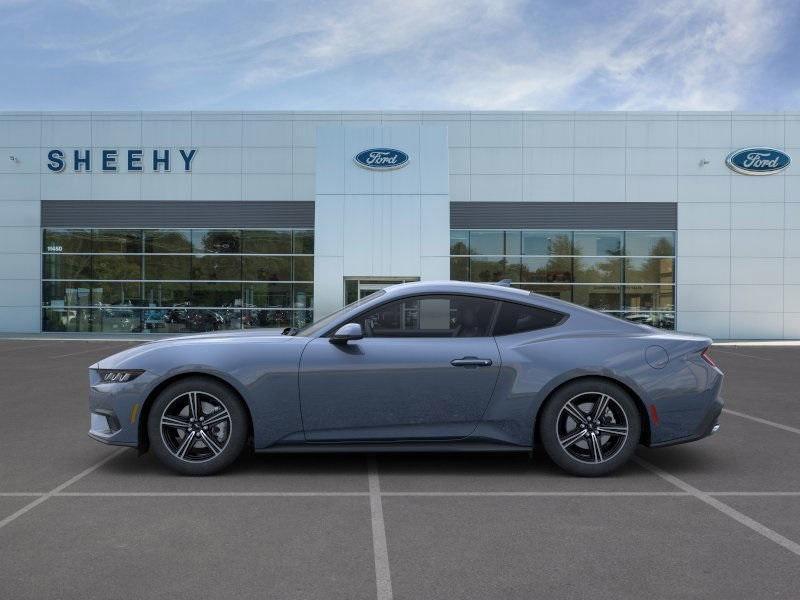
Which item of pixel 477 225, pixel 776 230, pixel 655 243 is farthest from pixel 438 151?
pixel 776 230

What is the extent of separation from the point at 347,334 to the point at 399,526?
56.6 inches

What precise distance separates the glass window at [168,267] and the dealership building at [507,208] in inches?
2.2

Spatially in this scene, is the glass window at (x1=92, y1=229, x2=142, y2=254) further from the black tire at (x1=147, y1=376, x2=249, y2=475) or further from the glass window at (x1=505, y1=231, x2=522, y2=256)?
the black tire at (x1=147, y1=376, x2=249, y2=475)

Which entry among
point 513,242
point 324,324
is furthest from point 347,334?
point 513,242

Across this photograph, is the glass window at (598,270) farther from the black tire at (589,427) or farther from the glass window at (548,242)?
the black tire at (589,427)

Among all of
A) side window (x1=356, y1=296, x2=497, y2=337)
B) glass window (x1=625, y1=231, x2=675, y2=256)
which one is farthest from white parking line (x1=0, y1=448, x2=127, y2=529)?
glass window (x1=625, y1=231, x2=675, y2=256)

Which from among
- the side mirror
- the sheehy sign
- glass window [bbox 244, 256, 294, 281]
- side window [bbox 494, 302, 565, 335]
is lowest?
the side mirror

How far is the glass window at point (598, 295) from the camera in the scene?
25547mm

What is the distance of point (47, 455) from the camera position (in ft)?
17.9

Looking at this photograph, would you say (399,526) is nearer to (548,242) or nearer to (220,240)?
(548,242)

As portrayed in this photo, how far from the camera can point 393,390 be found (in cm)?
466

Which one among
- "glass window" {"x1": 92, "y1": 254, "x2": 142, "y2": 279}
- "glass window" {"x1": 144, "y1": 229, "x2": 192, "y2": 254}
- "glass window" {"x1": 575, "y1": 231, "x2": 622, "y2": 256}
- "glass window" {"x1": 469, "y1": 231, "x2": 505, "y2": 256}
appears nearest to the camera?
"glass window" {"x1": 575, "y1": 231, "x2": 622, "y2": 256}

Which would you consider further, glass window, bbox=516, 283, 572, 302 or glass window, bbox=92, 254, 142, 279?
glass window, bbox=92, 254, 142, 279

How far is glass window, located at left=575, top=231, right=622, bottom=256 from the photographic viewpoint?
25.4 metres
